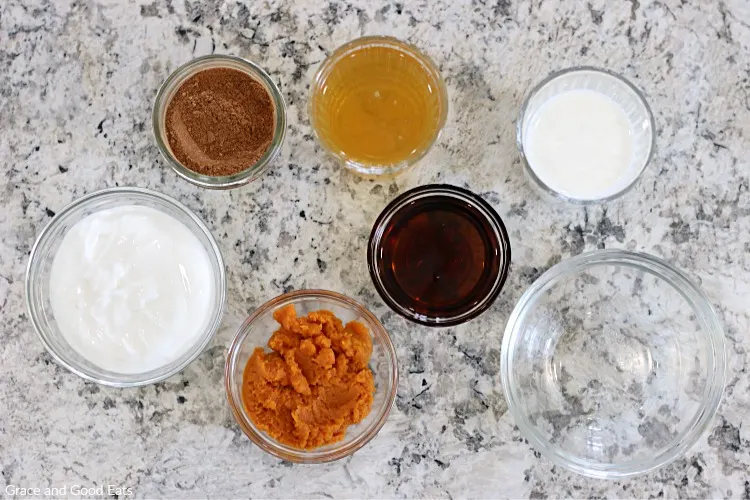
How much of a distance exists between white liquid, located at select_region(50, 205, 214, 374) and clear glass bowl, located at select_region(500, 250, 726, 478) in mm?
636

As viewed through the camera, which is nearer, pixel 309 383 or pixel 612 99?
pixel 309 383

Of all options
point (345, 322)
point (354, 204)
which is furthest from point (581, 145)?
point (345, 322)

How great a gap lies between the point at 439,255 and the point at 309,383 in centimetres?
36

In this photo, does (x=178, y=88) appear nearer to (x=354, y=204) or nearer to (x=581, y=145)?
(x=354, y=204)

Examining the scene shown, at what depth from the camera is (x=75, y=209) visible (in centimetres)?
133

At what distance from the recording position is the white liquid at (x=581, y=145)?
1.33m

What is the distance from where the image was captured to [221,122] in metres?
1.32

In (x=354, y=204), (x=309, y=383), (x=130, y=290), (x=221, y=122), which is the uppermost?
(x=221, y=122)

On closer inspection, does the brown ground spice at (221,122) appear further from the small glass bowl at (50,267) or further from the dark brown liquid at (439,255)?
the dark brown liquid at (439,255)

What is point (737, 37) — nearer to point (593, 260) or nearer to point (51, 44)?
point (593, 260)

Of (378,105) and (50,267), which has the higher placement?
(378,105)

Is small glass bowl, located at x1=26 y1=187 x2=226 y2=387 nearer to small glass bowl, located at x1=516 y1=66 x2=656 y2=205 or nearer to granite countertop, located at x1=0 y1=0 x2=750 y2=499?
granite countertop, located at x1=0 y1=0 x2=750 y2=499

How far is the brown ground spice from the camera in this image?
4.31 feet

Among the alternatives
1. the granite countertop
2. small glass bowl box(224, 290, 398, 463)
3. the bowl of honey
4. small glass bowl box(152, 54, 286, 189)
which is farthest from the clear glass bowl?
small glass bowl box(152, 54, 286, 189)
